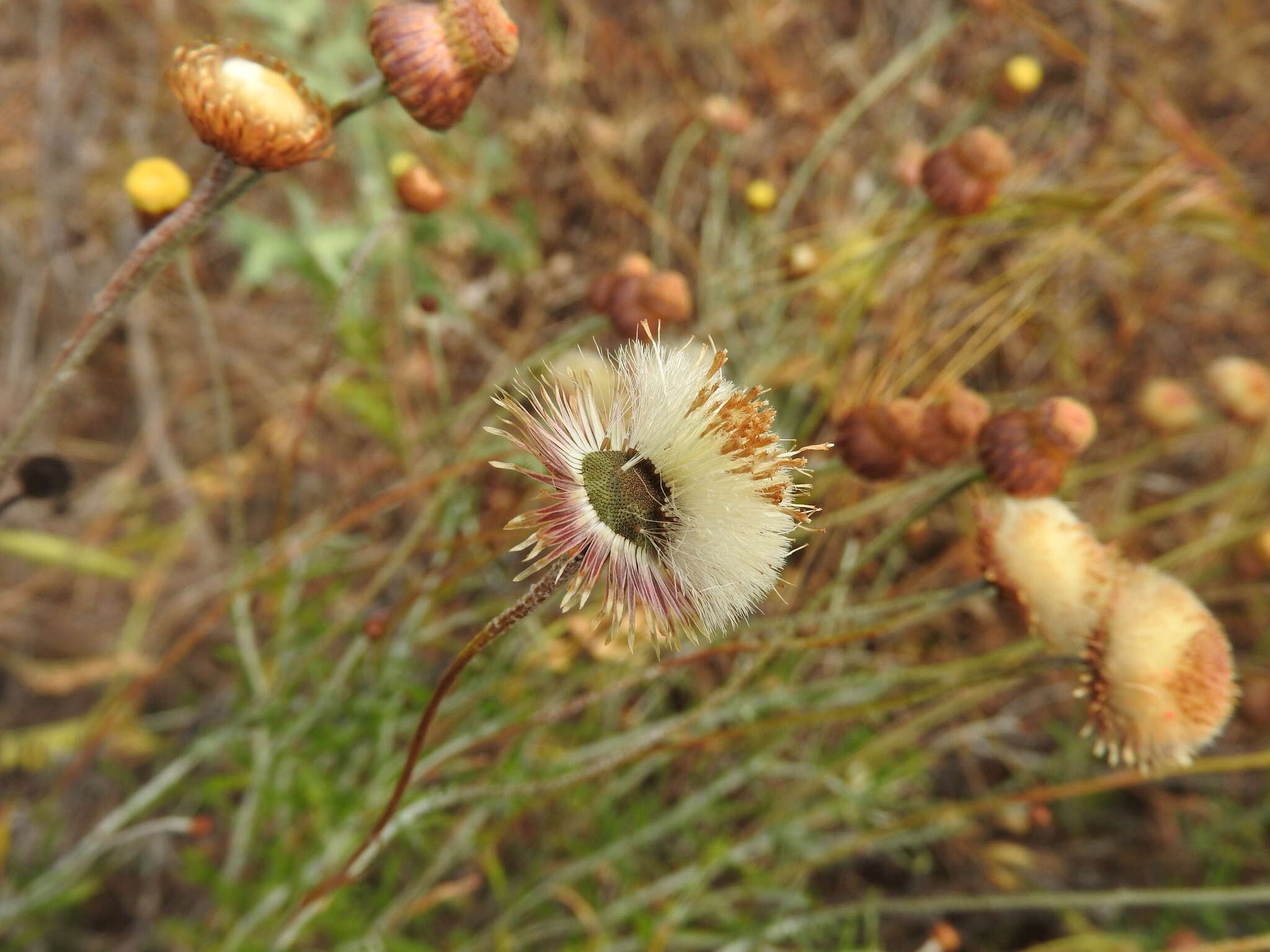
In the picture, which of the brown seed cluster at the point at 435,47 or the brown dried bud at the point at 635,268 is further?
the brown dried bud at the point at 635,268

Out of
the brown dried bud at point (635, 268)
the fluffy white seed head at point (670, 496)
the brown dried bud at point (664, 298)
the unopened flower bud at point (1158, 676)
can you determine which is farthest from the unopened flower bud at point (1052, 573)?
the brown dried bud at point (635, 268)

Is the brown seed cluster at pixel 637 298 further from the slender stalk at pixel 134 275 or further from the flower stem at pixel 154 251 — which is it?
the slender stalk at pixel 134 275

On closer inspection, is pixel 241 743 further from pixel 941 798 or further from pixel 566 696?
pixel 941 798

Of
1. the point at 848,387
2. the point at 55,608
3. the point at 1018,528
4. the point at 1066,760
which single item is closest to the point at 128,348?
the point at 55,608

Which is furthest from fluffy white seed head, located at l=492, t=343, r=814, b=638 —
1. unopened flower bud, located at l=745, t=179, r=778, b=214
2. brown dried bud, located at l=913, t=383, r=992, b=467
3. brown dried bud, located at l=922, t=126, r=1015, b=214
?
unopened flower bud, located at l=745, t=179, r=778, b=214

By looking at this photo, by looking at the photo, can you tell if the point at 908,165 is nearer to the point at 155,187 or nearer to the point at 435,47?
the point at 435,47
